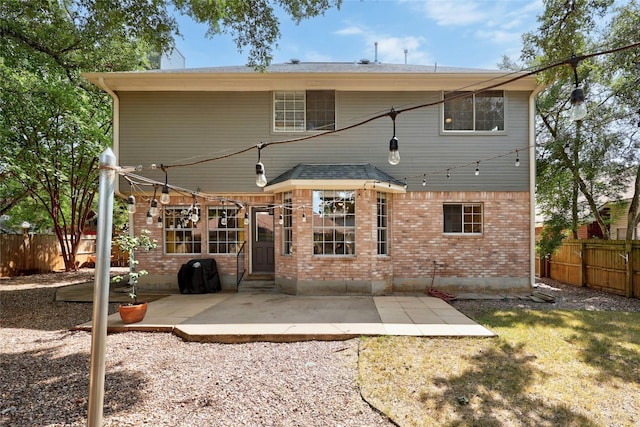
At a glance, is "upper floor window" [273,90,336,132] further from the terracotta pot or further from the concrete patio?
the terracotta pot

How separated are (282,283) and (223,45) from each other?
6185mm

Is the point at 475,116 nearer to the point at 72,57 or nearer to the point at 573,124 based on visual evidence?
the point at 573,124

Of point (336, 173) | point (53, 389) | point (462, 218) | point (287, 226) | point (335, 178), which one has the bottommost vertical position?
point (53, 389)

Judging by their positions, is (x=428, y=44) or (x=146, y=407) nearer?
(x=146, y=407)

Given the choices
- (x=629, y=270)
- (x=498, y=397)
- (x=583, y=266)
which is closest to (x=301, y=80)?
(x=498, y=397)

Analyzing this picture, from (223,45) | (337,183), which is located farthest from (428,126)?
(223,45)

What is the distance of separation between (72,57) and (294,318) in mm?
11947

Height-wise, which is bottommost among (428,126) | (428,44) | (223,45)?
(428,126)

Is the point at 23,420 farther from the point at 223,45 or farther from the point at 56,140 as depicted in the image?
the point at 56,140

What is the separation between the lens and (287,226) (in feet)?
28.3

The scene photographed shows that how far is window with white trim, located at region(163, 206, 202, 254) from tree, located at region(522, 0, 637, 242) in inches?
381

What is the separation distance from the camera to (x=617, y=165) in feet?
30.4

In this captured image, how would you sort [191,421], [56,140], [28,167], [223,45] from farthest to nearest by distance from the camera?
[56,140] → [28,167] → [223,45] → [191,421]

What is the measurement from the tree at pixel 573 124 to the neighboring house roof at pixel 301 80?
1.24 m
